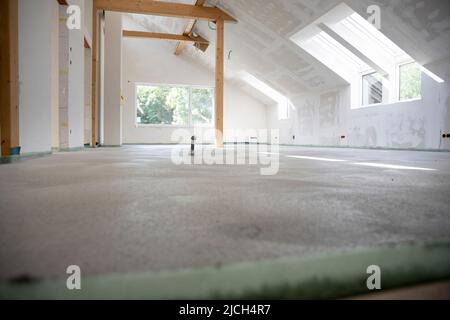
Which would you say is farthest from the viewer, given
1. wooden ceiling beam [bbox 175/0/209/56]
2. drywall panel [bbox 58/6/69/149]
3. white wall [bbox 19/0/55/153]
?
wooden ceiling beam [bbox 175/0/209/56]

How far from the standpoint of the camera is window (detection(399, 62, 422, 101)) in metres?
5.52

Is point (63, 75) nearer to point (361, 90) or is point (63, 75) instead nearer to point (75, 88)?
point (75, 88)

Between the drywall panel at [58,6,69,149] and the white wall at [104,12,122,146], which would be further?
the white wall at [104,12,122,146]

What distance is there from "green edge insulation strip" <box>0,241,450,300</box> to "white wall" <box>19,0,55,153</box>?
273 cm

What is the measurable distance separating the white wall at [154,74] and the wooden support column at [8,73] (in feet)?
28.5

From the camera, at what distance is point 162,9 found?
21.5ft

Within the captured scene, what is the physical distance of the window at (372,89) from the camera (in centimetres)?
649

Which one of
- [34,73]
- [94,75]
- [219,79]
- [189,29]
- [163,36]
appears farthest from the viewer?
[163,36]

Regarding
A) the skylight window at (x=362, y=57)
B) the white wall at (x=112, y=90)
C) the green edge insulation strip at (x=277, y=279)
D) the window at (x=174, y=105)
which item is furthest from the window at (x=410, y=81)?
the window at (x=174, y=105)

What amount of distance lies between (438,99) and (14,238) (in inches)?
229

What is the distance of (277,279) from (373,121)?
22.1 ft

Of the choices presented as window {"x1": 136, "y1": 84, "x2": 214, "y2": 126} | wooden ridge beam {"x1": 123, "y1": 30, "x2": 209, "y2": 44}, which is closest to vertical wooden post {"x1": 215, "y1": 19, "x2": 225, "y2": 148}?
wooden ridge beam {"x1": 123, "y1": 30, "x2": 209, "y2": 44}

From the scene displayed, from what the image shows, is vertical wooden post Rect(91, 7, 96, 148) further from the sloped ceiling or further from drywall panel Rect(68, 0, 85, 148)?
the sloped ceiling

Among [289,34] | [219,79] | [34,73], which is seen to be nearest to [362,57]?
[289,34]
